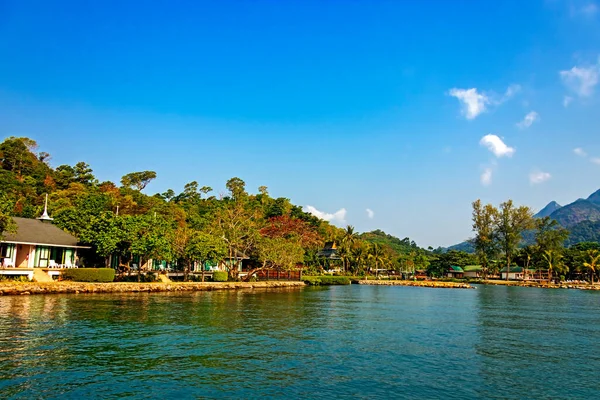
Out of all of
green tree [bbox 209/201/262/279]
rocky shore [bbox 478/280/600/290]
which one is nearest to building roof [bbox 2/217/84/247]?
green tree [bbox 209/201/262/279]

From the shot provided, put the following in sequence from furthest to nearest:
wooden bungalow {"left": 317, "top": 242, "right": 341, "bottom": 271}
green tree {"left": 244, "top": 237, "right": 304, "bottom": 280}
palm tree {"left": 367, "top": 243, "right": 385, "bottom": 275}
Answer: palm tree {"left": 367, "top": 243, "right": 385, "bottom": 275} < wooden bungalow {"left": 317, "top": 242, "right": 341, "bottom": 271} < green tree {"left": 244, "top": 237, "right": 304, "bottom": 280}

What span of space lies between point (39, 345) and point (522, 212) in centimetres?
10827

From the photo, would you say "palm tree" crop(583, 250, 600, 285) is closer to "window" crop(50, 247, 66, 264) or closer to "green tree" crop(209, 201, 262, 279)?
"green tree" crop(209, 201, 262, 279)

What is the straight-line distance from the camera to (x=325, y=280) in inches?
3233

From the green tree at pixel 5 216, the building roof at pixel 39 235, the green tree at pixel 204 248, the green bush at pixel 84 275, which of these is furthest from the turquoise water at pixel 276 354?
the green tree at pixel 204 248

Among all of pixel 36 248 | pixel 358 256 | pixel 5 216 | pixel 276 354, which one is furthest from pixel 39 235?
pixel 358 256

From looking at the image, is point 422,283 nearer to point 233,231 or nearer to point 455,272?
point 455,272

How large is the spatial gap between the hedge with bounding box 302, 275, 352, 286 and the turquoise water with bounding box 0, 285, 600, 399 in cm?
4407

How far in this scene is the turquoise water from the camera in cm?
1475

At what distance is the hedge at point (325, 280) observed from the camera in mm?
77812

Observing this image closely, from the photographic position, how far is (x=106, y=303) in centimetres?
3428

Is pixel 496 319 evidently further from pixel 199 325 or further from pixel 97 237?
pixel 97 237

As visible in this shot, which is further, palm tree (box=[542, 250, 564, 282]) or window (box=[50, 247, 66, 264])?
palm tree (box=[542, 250, 564, 282])

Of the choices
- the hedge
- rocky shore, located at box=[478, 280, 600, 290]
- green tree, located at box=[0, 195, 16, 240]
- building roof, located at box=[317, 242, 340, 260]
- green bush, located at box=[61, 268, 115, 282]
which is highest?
Answer: green tree, located at box=[0, 195, 16, 240]
